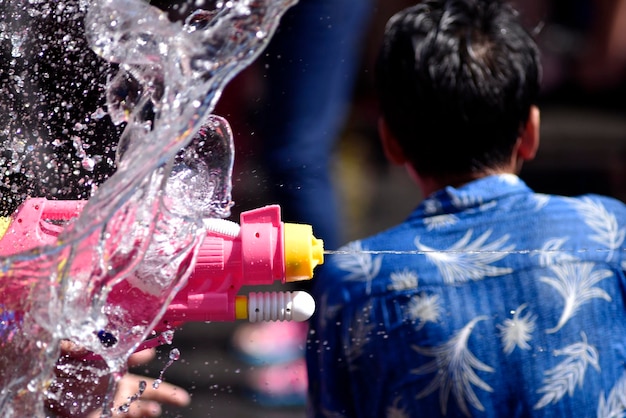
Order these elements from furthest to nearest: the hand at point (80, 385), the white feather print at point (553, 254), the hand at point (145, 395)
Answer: the white feather print at point (553, 254) < the hand at point (145, 395) < the hand at point (80, 385)

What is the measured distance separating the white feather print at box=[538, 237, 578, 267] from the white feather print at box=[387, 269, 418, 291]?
16cm

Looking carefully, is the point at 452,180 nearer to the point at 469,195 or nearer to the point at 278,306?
the point at 469,195

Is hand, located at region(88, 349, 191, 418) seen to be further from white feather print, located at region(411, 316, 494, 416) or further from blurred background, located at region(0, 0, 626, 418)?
white feather print, located at region(411, 316, 494, 416)

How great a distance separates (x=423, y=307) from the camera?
4.17 feet

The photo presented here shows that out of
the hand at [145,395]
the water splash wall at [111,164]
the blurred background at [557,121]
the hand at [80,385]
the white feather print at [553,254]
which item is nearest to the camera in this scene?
the water splash wall at [111,164]

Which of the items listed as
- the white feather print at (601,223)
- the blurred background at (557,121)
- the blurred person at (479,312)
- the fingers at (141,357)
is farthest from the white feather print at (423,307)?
the blurred background at (557,121)

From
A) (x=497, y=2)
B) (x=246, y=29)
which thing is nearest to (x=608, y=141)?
(x=497, y=2)

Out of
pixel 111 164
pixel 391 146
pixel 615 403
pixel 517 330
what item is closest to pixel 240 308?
pixel 111 164

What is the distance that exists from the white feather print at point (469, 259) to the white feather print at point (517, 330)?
0.20 ft

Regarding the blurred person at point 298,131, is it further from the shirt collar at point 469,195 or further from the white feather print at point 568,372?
the white feather print at point 568,372

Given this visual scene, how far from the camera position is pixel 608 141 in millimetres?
3893

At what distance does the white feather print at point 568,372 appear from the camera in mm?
1239

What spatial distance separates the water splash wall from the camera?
925 millimetres

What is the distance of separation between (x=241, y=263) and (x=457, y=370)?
1.36 ft
